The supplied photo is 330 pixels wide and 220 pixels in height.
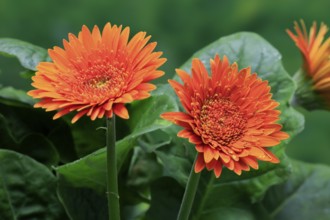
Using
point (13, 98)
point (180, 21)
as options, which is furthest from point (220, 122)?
point (180, 21)

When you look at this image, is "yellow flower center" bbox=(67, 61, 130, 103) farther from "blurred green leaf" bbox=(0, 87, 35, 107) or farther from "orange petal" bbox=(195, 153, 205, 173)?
"blurred green leaf" bbox=(0, 87, 35, 107)

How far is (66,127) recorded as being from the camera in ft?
1.77

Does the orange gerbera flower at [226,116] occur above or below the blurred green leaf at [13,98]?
below

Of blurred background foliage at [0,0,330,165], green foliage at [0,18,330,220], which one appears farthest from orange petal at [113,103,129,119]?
blurred background foliage at [0,0,330,165]

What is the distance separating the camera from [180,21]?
0.97 m

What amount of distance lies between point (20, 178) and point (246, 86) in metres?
0.21

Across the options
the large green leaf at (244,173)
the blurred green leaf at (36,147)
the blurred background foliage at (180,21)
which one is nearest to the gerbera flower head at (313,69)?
the large green leaf at (244,173)

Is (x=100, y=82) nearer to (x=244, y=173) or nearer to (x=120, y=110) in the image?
(x=120, y=110)

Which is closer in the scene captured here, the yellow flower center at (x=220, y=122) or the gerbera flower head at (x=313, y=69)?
the yellow flower center at (x=220, y=122)

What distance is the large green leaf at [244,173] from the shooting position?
502 millimetres

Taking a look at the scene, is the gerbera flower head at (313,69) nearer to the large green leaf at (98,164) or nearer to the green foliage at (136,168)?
the green foliage at (136,168)

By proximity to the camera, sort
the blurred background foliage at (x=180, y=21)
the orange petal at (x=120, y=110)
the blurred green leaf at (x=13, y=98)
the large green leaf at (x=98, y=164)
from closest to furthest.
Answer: the orange petal at (x=120, y=110)
the large green leaf at (x=98, y=164)
the blurred green leaf at (x=13, y=98)
the blurred background foliage at (x=180, y=21)

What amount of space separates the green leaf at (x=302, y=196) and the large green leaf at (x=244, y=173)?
4 cm

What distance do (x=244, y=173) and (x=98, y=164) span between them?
0.44 ft
